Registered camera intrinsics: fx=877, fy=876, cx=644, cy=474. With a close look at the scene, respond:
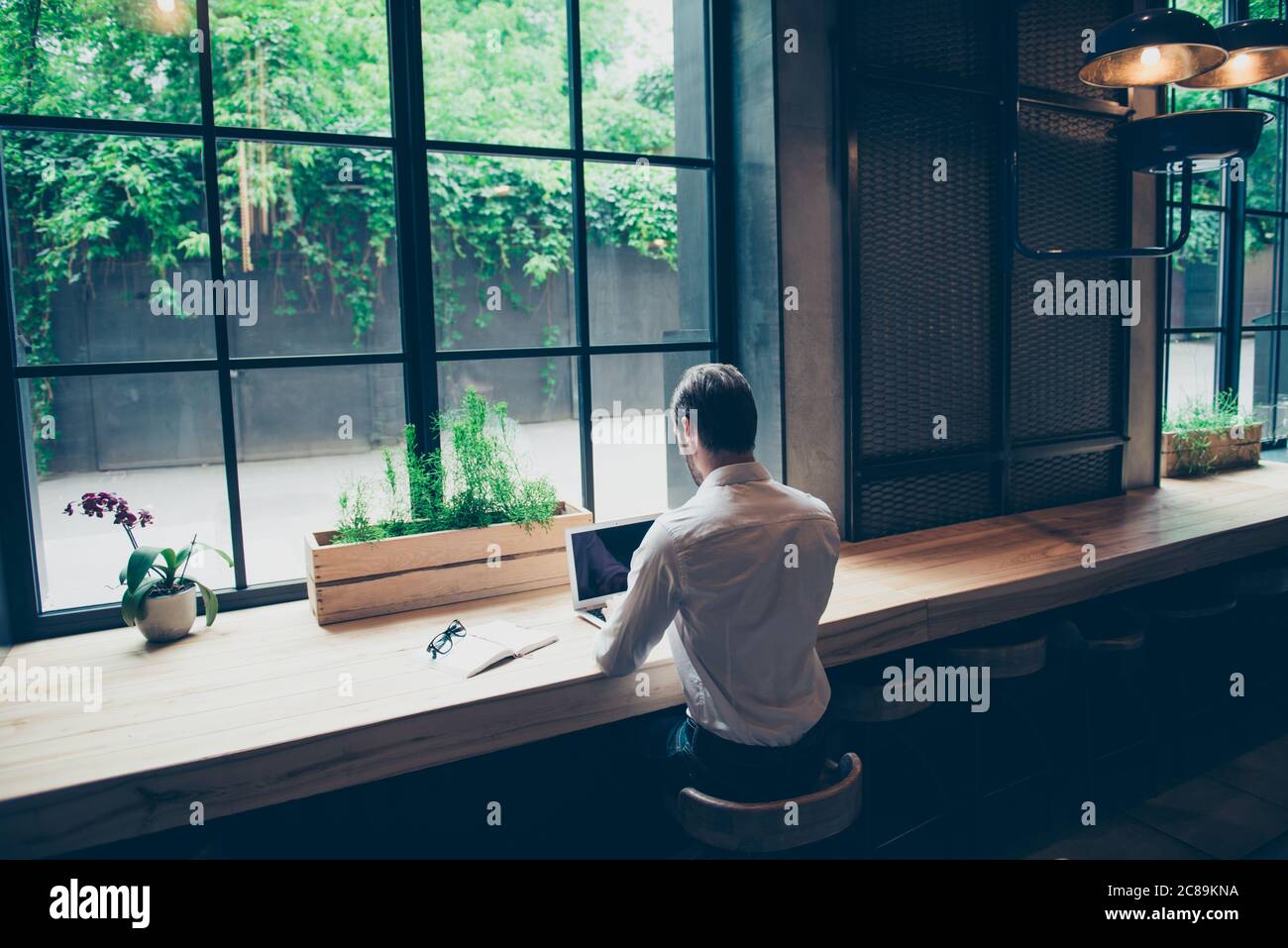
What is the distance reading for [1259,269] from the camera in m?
4.43

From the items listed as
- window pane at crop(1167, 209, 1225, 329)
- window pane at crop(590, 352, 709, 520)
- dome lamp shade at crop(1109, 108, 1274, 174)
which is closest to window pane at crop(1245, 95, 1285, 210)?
window pane at crop(1167, 209, 1225, 329)

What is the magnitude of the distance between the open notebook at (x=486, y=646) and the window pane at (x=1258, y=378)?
13.2ft

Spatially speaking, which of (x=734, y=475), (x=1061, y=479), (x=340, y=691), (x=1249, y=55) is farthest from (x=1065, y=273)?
(x=340, y=691)

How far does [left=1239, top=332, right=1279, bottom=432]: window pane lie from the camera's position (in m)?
4.40

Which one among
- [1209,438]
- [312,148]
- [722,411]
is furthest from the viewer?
[1209,438]

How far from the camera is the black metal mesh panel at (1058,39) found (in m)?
3.18

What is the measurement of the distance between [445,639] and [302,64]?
6.28 ft

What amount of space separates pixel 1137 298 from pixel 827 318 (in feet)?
5.09

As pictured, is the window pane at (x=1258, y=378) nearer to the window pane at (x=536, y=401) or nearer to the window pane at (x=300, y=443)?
the window pane at (x=536, y=401)

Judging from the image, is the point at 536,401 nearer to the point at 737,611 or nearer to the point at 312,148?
the point at 312,148

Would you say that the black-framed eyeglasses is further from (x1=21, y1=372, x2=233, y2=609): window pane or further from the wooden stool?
(x1=21, y1=372, x2=233, y2=609): window pane

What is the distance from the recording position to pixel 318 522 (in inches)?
97.4
